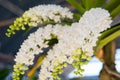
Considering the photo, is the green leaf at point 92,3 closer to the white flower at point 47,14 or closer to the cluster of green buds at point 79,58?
the white flower at point 47,14

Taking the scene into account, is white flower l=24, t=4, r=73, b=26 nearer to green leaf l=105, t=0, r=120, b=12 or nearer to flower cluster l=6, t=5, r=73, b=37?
flower cluster l=6, t=5, r=73, b=37

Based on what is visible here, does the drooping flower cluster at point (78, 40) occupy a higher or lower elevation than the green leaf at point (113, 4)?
lower

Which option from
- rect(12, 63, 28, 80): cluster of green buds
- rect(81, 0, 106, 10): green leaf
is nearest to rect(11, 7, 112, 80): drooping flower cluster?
rect(12, 63, 28, 80): cluster of green buds

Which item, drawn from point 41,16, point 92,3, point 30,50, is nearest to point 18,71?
point 30,50

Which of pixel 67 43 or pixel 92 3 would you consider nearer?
pixel 67 43

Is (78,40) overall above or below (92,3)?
below

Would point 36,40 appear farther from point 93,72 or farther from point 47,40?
point 93,72

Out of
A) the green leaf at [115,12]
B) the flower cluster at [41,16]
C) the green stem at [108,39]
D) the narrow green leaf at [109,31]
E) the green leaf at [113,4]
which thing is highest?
the flower cluster at [41,16]

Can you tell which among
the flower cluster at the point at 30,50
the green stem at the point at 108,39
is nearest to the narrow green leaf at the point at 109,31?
the green stem at the point at 108,39

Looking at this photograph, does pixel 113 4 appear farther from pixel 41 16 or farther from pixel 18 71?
pixel 18 71
